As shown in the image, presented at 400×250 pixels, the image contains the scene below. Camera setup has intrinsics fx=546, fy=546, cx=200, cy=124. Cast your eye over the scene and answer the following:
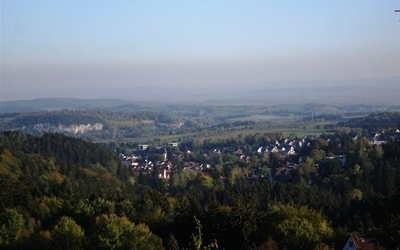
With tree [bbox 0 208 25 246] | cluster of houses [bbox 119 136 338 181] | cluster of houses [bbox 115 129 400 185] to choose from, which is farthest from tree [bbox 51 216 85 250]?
cluster of houses [bbox 119 136 338 181]

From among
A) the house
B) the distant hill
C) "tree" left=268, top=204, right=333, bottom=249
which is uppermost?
"tree" left=268, top=204, right=333, bottom=249

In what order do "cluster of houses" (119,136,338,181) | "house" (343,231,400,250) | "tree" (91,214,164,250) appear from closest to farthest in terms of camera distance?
"tree" (91,214,164,250) → "house" (343,231,400,250) → "cluster of houses" (119,136,338,181)

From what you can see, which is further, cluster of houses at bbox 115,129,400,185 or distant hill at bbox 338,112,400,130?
distant hill at bbox 338,112,400,130

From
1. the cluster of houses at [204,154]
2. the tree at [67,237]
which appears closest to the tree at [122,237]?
the tree at [67,237]

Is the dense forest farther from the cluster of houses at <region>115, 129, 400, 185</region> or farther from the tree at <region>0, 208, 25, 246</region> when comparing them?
the cluster of houses at <region>115, 129, 400, 185</region>

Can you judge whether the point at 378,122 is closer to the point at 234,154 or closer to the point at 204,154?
the point at 234,154

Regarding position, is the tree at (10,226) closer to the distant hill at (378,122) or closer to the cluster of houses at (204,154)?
the cluster of houses at (204,154)
